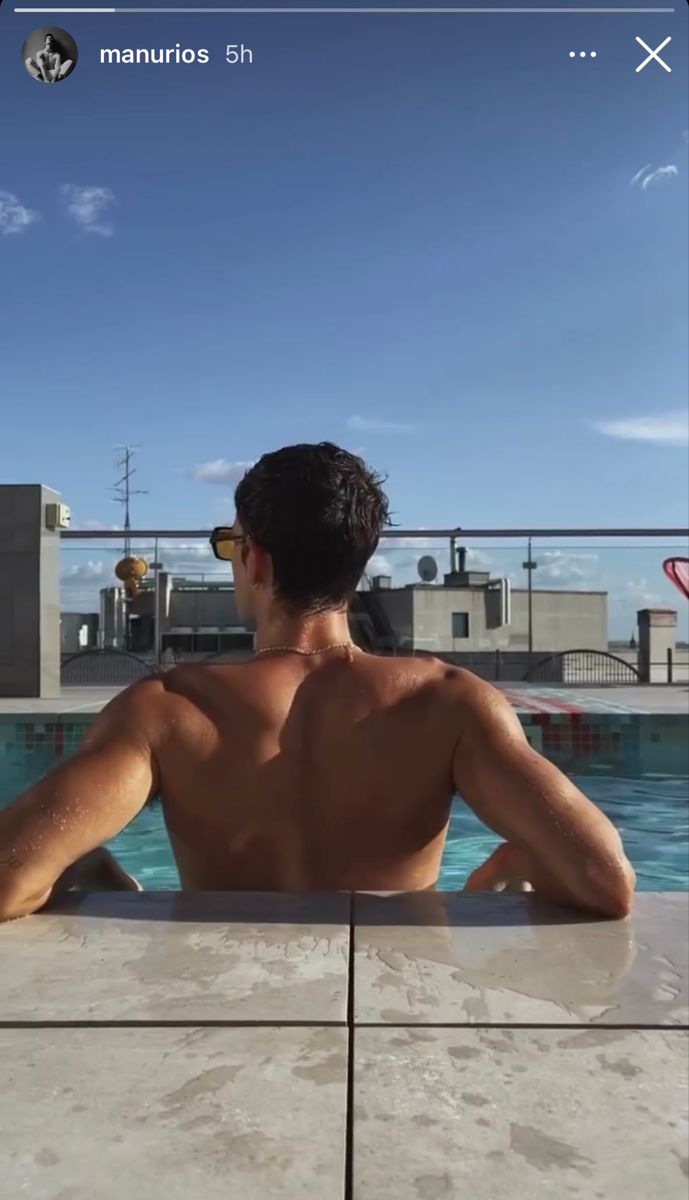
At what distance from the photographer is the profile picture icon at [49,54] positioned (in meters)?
6.05

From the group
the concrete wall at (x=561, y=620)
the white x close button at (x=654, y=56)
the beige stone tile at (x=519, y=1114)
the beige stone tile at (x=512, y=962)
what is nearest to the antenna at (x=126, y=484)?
the concrete wall at (x=561, y=620)

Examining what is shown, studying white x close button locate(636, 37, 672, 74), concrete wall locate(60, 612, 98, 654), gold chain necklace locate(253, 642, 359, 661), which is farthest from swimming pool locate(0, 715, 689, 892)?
white x close button locate(636, 37, 672, 74)

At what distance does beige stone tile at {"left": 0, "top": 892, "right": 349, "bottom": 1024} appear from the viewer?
964 mm

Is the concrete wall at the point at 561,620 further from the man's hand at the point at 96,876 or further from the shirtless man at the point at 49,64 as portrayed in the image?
the man's hand at the point at 96,876

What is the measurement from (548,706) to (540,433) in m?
5.17

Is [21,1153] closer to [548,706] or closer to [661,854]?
[661,854]

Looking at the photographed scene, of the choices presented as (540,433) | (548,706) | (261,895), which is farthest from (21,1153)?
(540,433)

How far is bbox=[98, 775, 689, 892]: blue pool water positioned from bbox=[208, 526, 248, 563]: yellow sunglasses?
8.27ft

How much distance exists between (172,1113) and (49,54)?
22.5 ft

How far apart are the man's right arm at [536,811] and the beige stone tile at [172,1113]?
1.54 feet

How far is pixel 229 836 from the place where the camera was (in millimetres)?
1399

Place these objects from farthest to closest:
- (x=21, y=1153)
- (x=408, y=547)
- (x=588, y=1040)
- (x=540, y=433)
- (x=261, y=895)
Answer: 1. (x=540, y=433)
2. (x=408, y=547)
3. (x=261, y=895)
4. (x=588, y=1040)
5. (x=21, y=1153)

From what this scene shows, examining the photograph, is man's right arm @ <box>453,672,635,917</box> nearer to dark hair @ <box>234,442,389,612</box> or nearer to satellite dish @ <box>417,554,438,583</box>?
dark hair @ <box>234,442,389,612</box>

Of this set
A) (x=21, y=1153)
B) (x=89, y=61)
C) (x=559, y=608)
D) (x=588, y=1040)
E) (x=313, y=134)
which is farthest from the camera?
(x=559, y=608)
